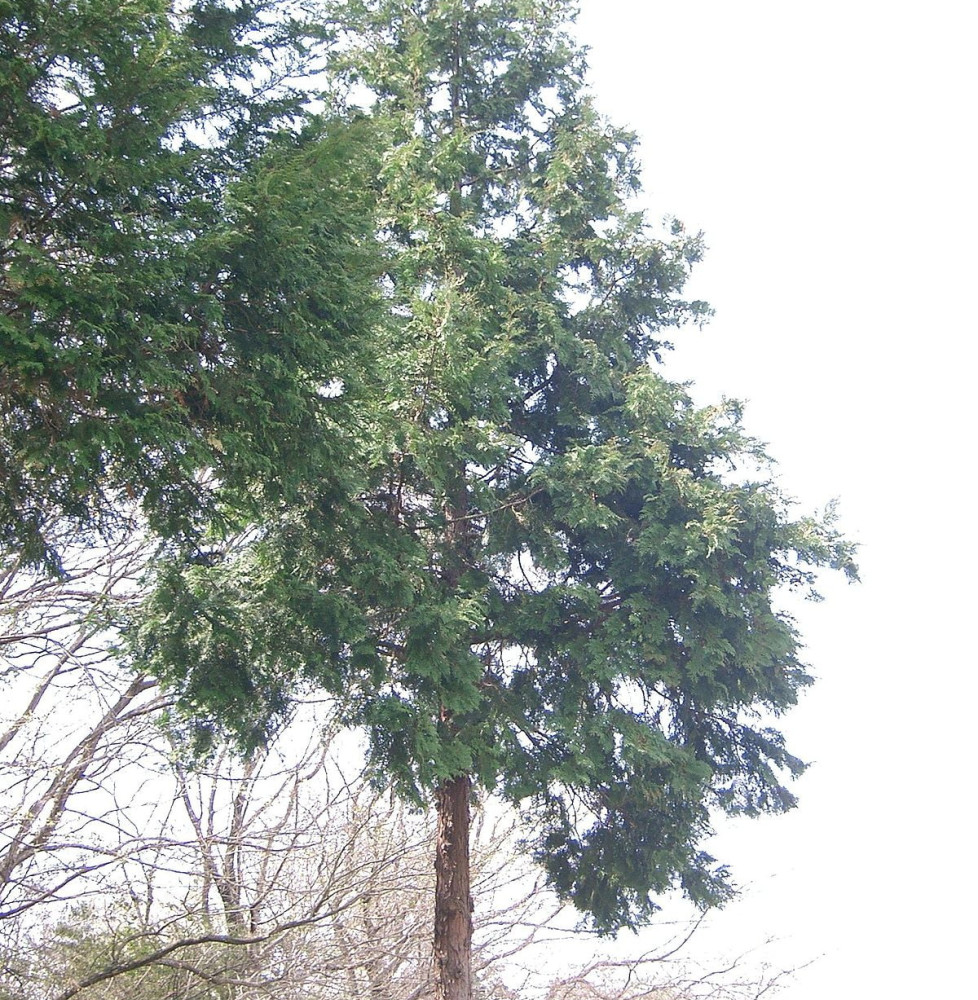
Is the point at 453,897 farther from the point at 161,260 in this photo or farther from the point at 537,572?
the point at 161,260

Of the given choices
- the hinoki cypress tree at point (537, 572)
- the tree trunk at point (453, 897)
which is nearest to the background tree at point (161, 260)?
the hinoki cypress tree at point (537, 572)

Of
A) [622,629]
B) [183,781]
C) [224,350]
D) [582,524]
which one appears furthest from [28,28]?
[183,781]

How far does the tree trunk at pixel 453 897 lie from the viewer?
7.37 meters

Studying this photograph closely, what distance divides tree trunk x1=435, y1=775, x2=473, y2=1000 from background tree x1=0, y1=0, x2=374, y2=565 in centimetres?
403

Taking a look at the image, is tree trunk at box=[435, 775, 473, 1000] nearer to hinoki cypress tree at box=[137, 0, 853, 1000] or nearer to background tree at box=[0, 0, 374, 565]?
hinoki cypress tree at box=[137, 0, 853, 1000]

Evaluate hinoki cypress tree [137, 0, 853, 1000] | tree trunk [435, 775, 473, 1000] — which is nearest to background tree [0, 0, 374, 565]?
hinoki cypress tree [137, 0, 853, 1000]

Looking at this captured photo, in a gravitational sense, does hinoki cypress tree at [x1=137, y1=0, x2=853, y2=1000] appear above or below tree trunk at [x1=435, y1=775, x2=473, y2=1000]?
above

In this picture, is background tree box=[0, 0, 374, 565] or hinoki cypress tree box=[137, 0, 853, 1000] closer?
background tree box=[0, 0, 374, 565]

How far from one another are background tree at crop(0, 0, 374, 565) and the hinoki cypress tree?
5.76 ft

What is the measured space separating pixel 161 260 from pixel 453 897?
5759 mm

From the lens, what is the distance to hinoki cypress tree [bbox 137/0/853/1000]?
272 inches

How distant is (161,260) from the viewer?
3.97 metres

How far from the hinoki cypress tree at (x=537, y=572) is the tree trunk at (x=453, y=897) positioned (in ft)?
0.07

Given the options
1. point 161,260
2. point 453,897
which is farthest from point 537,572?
point 161,260
